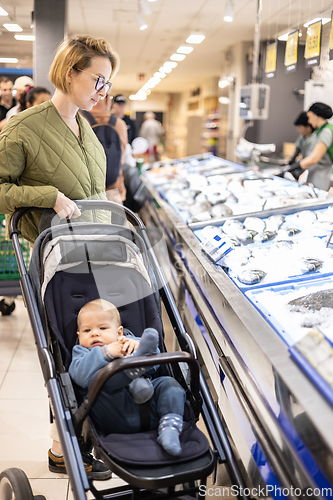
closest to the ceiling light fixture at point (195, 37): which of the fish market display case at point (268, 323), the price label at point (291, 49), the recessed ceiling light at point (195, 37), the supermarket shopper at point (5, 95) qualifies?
the recessed ceiling light at point (195, 37)

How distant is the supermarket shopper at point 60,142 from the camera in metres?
1.79

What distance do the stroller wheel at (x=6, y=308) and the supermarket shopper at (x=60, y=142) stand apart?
208cm

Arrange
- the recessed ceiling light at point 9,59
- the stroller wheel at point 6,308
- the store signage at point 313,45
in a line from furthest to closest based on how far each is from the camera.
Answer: the recessed ceiling light at point 9,59, the stroller wheel at point 6,308, the store signage at point 313,45

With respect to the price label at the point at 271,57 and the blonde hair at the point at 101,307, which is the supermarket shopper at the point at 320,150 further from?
the blonde hair at the point at 101,307

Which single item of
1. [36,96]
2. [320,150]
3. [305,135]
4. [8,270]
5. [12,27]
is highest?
[12,27]

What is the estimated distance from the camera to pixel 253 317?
164 cm

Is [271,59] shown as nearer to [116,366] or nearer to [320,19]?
[320,19]

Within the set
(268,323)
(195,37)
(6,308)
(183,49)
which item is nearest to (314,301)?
(268,323)

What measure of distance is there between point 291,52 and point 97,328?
Result: 4264 millimetres

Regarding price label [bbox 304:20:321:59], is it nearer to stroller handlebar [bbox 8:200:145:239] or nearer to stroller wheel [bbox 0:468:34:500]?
stroller handlebar [bbox 8:200:145:239]

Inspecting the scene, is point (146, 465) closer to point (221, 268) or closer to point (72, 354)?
point (72, 354)

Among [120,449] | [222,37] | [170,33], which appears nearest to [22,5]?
[170,33]

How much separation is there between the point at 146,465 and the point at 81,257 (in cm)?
89

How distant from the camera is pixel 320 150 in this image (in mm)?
4672
